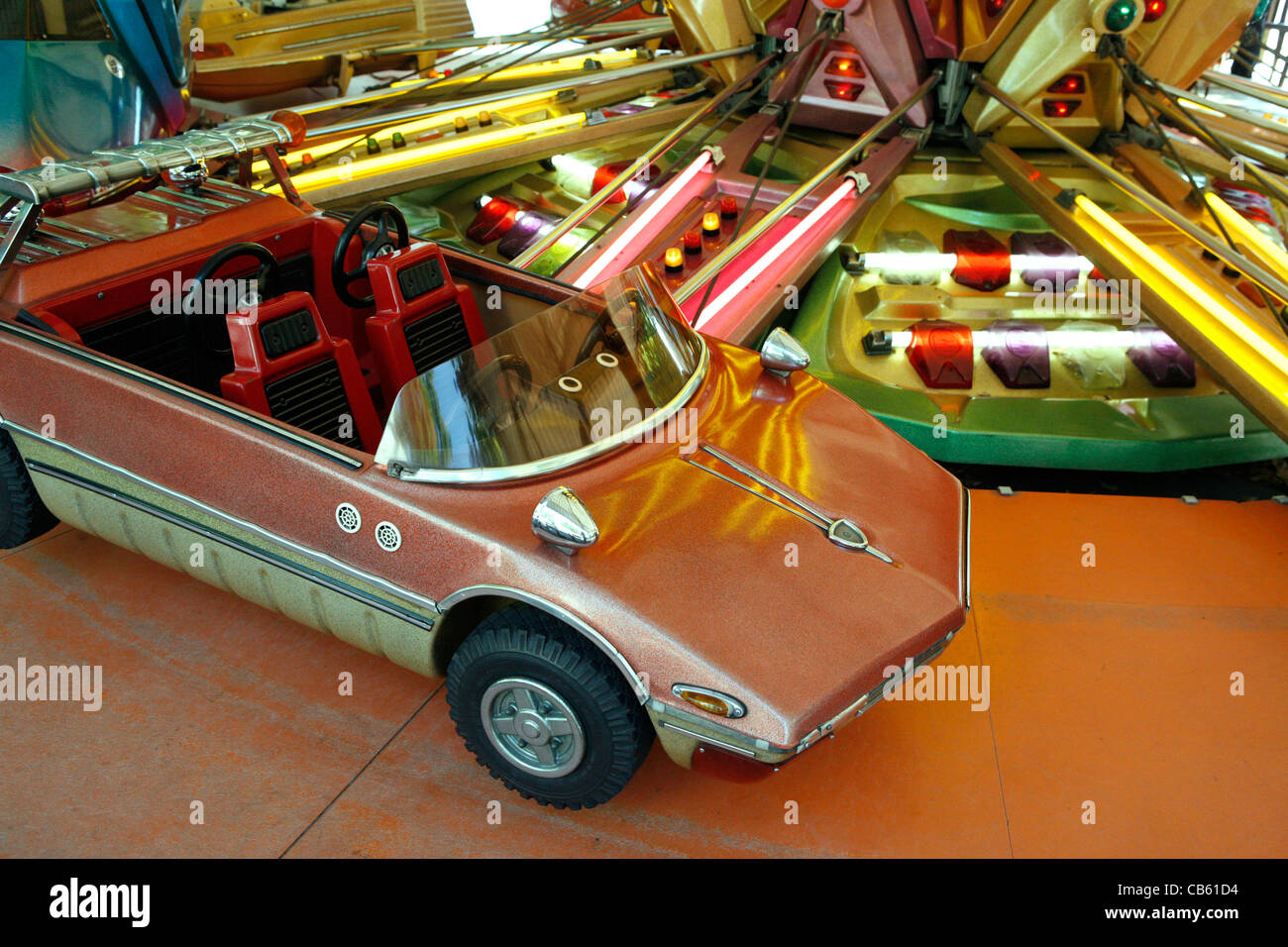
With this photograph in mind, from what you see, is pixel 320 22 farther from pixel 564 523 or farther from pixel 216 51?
pixel 564 523

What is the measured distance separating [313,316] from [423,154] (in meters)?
2.65

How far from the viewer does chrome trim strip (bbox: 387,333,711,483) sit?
226 centimetres

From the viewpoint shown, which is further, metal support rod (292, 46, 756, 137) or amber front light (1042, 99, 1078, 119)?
metal support rod (292, 46, 756, 137)

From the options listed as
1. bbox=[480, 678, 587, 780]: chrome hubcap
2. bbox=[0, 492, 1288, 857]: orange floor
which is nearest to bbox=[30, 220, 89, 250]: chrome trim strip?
bbox=[0, 492, 1288, 857]: orange floor

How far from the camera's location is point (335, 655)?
2848mm

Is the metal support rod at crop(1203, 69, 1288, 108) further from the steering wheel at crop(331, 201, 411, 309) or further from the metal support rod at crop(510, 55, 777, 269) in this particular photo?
the steering wheel at crop(331, 201, 411, 309)

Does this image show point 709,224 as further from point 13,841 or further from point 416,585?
point 13,841

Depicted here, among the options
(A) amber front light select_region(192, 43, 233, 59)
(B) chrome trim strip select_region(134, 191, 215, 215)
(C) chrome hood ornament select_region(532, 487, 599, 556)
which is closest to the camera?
(C) chrome hood ornament select_region(532, 487, 599, 556)

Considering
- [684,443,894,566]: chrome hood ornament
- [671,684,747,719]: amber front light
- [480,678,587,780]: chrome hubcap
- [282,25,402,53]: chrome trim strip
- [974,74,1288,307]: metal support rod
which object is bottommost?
[480,678,587,780]: chrome hubcap

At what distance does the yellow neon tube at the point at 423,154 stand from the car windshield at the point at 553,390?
2603 mm

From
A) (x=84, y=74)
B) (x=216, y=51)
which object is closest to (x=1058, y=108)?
(x=84, y=74)

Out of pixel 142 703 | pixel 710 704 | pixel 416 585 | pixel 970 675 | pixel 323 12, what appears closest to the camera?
pixel 710 704
